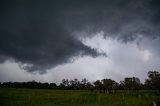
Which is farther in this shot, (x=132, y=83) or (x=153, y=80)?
(x=132, y=83)

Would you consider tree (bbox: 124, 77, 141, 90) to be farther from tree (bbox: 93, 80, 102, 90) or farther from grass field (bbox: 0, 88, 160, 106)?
grass field (bbox: 0, 88, 160, 106)

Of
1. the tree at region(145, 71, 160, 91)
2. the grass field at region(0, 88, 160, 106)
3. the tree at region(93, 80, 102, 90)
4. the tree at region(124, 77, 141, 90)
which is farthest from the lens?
the tree at region(93, 80, 102, 90)

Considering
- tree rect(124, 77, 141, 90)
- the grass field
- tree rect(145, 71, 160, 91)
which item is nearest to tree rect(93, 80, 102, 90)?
tree rect(124, 77, 141, 90)

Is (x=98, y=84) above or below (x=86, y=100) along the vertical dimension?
above

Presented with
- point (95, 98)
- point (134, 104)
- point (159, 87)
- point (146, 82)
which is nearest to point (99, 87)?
point (146, 82)

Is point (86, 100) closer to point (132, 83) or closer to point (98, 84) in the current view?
point (132, 83)

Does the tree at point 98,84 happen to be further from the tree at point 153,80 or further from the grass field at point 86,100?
the grass field at point 86,100

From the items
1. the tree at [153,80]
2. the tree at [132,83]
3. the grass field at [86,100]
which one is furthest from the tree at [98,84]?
the grass field at [86,100]

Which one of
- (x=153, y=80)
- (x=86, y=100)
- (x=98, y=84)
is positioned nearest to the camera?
(x=86, y=100)

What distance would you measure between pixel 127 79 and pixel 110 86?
15256 mm

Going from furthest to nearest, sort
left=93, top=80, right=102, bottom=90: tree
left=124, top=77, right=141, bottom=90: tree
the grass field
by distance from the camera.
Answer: left=93, top=80, right=102, bottom=90: tree
left=124, top=77, right=141, bottom=90: tree
the grass field

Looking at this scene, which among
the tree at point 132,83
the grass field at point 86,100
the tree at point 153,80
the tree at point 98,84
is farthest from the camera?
A: the tree at point 98,84

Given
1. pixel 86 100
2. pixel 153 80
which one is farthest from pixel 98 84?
pixel 86 100

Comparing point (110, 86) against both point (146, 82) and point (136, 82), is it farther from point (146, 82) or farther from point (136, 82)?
point (146, 82)
